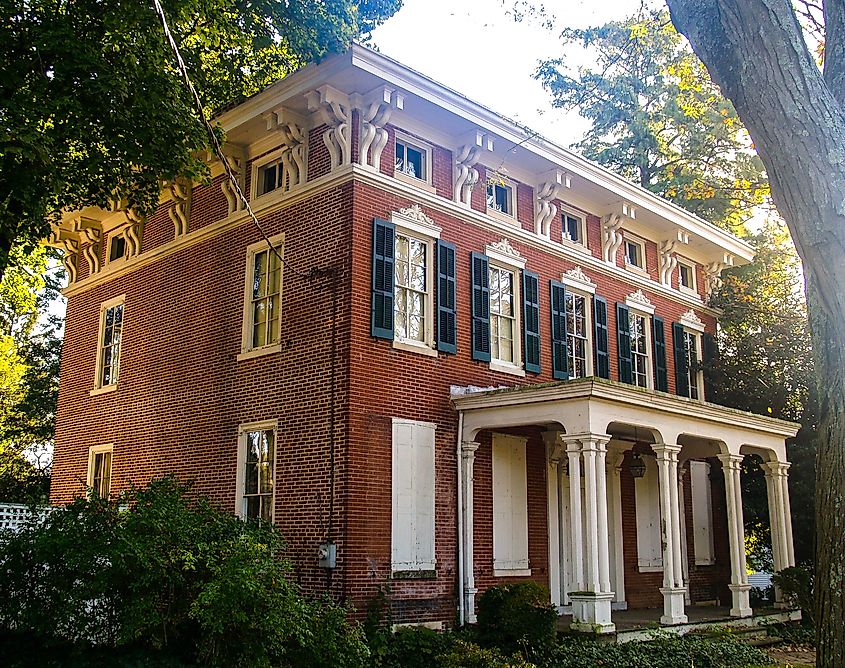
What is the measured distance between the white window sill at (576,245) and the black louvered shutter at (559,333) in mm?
1059

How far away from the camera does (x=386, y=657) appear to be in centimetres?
1199

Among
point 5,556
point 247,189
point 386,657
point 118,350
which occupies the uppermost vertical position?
point 247,189

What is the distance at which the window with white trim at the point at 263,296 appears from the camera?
15.2 meters

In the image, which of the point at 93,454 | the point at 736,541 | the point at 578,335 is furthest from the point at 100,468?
the point at 736,541

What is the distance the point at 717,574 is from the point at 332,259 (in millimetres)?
13037

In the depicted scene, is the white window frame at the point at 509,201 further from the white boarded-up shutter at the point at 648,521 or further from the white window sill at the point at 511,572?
the white window sill at the point at 511,572

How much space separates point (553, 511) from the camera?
16641 mm

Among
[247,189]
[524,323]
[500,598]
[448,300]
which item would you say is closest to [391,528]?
[500,598]

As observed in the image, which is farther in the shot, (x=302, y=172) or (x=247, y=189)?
(x=247, y=189)

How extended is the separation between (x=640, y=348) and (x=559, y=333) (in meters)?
3.33

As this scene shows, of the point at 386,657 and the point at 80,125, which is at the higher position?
the point at 80,125

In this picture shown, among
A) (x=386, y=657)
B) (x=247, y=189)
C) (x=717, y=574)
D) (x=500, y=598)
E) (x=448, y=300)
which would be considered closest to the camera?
(x=386, y=657)

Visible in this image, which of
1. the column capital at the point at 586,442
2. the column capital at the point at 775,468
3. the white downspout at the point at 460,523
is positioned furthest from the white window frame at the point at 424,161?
the column capital at the point at 775,468

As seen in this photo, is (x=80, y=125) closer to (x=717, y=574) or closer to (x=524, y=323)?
(x=524, y=323)
